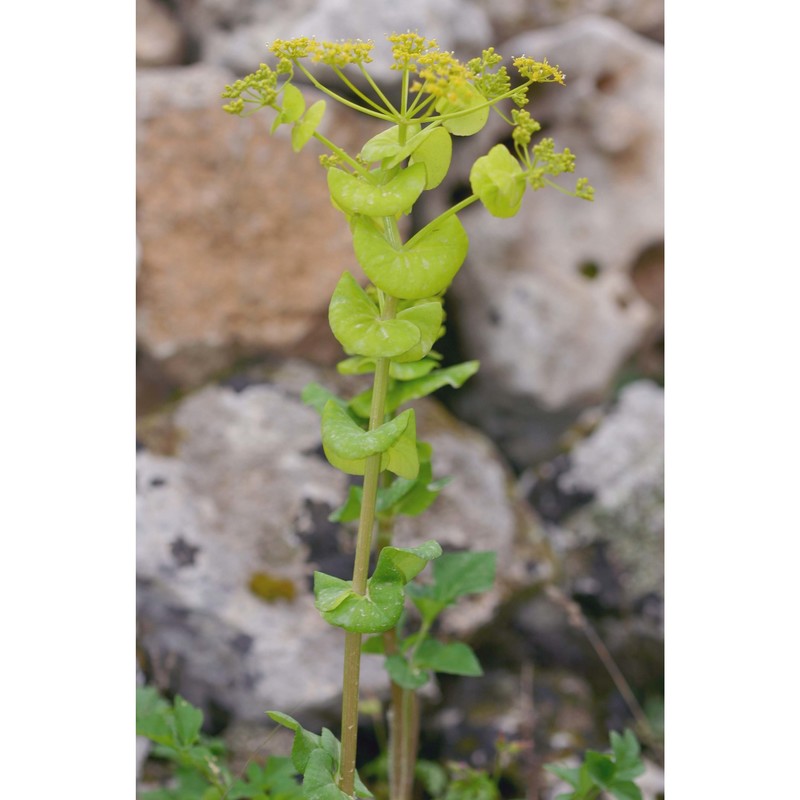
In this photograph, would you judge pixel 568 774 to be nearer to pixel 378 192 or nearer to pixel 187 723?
pixel 187 723

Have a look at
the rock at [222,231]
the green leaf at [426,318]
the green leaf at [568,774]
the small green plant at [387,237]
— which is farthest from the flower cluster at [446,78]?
the green leaf at [568,774]

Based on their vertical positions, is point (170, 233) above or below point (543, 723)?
above

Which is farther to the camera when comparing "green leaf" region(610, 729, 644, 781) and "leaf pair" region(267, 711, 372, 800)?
"green leaf" region(610, 729, 644, 781)

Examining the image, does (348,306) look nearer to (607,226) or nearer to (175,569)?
(175,569)

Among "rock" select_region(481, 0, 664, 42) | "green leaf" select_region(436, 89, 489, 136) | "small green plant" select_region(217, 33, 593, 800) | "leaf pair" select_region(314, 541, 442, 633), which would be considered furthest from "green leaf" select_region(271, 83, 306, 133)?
"rock" select_region(481, 0, 664, 42)

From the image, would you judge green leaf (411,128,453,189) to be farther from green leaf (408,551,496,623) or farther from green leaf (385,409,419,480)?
green leaf (408,551,496,623)

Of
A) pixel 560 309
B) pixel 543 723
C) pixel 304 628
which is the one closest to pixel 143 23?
pixel 560 309
